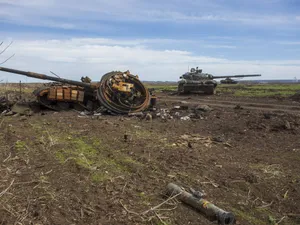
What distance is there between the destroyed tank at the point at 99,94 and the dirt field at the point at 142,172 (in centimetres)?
394

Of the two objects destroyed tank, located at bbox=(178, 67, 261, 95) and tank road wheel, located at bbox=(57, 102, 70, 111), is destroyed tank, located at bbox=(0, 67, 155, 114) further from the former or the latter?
destroyed tank, located at bbox=(178, 67, 261, 95)

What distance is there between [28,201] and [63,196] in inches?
20.2

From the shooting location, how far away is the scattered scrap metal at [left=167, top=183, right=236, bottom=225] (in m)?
4.89

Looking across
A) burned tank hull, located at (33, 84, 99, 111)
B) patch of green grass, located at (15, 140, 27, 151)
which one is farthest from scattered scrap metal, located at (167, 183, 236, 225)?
burned tank hull, located at (33, 84, 99, 111)

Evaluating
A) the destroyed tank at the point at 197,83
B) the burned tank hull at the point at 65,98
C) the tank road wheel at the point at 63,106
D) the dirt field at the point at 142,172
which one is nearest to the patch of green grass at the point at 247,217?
the dirt field at the point at 142,172

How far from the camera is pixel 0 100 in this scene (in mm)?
16484

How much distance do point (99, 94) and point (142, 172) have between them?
381 inches

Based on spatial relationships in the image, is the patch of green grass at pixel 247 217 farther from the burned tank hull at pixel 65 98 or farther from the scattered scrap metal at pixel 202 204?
the burned tank hull at pixel 65 98

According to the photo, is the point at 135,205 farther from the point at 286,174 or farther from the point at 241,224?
the point at 286,174

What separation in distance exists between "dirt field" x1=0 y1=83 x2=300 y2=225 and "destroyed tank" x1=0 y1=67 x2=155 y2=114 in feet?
12.9

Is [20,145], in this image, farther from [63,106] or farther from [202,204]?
[63,106]

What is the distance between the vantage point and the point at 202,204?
17.1ft

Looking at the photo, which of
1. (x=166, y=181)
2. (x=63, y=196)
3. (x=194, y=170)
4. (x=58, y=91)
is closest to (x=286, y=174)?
(x=194, y=170)

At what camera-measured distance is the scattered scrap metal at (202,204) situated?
4895mm
